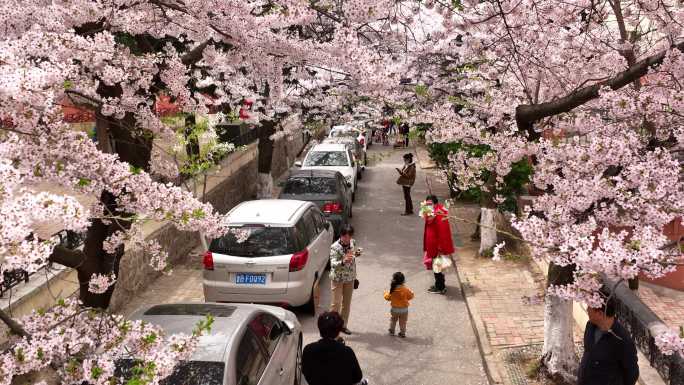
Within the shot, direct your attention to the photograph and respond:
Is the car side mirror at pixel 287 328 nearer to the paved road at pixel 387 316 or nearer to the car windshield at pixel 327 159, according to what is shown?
the paved road at pixel 387 316

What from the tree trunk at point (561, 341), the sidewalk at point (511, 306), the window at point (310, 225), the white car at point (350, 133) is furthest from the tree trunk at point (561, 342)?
the white car at point (350, 133)

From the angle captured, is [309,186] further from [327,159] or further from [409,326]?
[409,326]

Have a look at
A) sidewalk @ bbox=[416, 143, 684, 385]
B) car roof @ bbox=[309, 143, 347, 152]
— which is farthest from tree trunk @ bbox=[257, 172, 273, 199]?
sidewalk @ bbox=[416, 143, 684, 385]

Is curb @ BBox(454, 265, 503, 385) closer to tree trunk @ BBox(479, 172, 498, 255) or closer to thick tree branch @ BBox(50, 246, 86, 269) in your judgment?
tree trunk @ BBox(479, 172, 498, 255)

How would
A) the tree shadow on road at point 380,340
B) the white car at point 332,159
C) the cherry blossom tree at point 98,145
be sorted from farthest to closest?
the white car at point 332,159 → the tree shadow on road at point 380,340 → the cherry blossom tree at point 98,145

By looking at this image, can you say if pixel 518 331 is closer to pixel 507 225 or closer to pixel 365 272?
pixel 365 272

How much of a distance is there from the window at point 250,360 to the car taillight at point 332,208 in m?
8.59

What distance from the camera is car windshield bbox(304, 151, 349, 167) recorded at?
20875 millimetres

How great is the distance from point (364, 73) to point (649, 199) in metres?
4.06

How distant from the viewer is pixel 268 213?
10305mm

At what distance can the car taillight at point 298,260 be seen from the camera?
9.60m

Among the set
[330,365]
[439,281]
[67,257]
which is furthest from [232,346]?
[439,281]

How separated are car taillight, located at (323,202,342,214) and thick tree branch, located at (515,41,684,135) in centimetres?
742

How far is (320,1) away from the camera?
1120 cm
